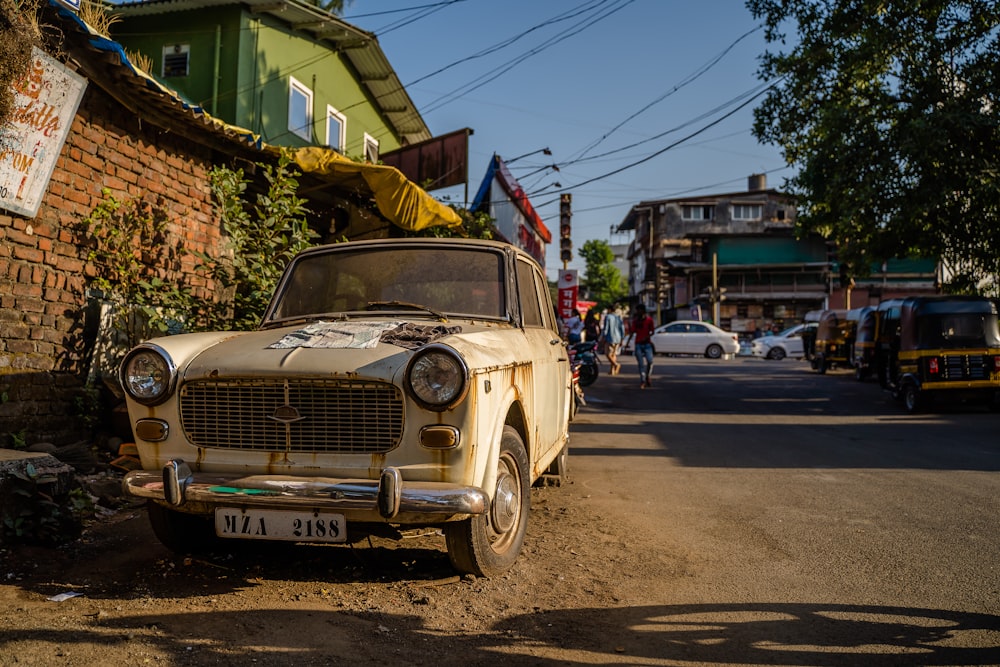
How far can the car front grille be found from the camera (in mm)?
3260

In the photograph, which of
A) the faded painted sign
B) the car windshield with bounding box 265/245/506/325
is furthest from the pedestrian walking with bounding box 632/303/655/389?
the faded painted sign

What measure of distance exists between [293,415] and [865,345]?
1886 cm

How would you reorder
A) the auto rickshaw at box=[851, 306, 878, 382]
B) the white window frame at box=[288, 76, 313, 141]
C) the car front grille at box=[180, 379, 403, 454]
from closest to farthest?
1. the car front grille at box=[180, 379, 403, 454]
2. the white window frame at box=[288, 76, 313, 141]
3. the auto rickshaw at box=[851, 306, 878, 382]

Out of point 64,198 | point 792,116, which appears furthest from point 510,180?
point 64,198

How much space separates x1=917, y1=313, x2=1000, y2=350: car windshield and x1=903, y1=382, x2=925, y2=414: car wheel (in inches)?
29.3

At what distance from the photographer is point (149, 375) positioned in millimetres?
3506

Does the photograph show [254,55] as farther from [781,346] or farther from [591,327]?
[781,346]

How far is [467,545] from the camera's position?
3.41 metres

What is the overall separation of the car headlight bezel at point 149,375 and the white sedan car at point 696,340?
29.1 meters

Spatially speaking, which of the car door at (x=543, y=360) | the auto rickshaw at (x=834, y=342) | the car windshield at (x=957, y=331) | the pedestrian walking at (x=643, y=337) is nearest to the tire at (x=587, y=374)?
the pedestrian walking at (x=643, y=337)

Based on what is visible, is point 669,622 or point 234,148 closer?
point 669,622

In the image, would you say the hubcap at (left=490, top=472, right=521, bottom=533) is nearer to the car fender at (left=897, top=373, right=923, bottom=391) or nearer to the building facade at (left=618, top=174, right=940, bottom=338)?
the car fender at (left=897, top=373, right=923, bottom=391)

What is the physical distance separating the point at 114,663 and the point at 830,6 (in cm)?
1654

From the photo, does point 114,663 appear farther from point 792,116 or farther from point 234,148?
point 792,116
